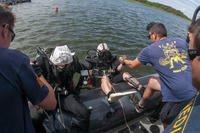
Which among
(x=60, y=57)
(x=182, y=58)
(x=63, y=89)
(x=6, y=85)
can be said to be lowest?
(x=63, y=89)

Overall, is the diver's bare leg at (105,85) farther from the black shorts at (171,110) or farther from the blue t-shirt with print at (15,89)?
the blue t-shirt with print at (15,89)

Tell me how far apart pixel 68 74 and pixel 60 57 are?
290 millimetres

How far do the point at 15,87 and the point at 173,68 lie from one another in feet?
8.00

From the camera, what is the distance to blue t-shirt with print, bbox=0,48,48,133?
53.5 inches

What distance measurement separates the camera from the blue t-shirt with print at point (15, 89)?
1358 millimetres

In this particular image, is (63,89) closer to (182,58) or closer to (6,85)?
(182,58)

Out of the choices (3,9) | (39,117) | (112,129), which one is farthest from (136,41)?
(3,9)

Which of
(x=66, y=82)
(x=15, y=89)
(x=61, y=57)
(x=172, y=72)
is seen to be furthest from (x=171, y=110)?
(x=15, y=89)

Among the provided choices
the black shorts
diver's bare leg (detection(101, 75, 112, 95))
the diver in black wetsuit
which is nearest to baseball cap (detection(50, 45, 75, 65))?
the diver in black wetsuit

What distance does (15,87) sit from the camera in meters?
1.40

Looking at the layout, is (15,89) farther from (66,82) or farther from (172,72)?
(172,72)

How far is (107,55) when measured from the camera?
4855 millimetres

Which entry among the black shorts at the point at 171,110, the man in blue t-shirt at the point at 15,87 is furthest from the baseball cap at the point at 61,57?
the man in blue t-shirt at the point at 15,87

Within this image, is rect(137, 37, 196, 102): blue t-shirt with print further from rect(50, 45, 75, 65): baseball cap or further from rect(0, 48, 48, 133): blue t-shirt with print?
rect(0, 48, 48, 133): blue t-shirt with print
